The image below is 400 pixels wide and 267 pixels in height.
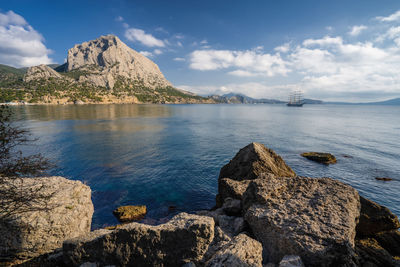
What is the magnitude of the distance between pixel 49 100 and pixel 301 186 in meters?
215

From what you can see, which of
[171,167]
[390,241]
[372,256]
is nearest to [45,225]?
[372,256]

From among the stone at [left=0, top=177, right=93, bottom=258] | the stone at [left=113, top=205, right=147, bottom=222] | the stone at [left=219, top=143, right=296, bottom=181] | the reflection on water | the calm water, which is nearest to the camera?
the stone at [left=0, top=177, right=93, bottom=258]

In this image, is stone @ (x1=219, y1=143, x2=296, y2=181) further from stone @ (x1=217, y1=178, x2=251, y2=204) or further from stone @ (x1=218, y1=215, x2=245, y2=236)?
stone @ (x1=218, y1=215, x2=245, y2=236)

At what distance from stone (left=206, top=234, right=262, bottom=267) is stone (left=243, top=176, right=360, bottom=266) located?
1.19 meters

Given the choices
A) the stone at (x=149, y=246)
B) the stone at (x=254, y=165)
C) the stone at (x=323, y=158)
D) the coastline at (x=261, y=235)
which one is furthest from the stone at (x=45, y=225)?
the stone at (x=323, y=158)

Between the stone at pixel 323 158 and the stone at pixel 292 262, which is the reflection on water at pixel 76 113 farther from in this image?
the stone at pixel 292 262

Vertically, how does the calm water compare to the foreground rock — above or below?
below

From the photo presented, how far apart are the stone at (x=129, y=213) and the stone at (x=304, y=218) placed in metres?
9.31

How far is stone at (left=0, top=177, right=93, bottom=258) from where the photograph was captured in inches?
283

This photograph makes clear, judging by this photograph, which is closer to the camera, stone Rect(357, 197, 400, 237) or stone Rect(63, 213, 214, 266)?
stone Rect(63, 213, 214, 266)

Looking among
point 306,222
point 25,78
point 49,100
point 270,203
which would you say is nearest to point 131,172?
point 270,203

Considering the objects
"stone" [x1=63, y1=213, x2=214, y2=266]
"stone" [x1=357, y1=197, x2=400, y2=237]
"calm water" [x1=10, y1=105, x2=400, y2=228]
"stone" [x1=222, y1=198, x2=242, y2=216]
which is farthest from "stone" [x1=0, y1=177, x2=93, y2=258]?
"stone" [x1=357, y1=197, x2=400, y2=237]

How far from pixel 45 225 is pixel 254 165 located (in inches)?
529

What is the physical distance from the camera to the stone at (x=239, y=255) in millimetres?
5375
